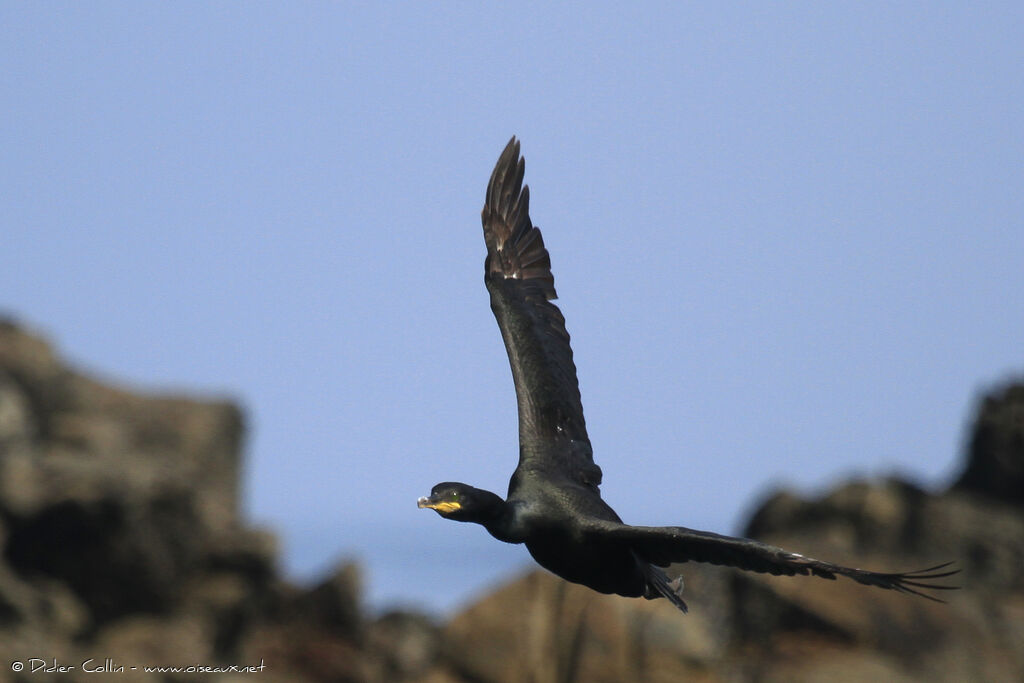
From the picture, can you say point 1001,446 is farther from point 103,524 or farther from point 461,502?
point 461,502

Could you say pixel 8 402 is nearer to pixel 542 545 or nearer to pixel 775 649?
pixel 775 649

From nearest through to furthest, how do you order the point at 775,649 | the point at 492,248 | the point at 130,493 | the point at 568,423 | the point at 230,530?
the point at 568,423, the point at 492,248, the point at 775,649, the point at 130,493, the point at 230,530

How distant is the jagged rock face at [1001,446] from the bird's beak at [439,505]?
1719cm

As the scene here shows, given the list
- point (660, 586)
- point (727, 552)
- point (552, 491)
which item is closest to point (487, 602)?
point (552, 491)

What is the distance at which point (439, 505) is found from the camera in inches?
336

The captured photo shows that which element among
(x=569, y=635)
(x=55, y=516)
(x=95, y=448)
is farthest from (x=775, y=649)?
(x=95, y=448)

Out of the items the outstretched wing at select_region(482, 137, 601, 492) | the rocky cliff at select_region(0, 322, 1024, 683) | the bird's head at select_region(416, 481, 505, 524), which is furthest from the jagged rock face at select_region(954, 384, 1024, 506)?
the bird's head at select_region(416, 481, 505, 524)

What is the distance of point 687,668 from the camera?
17.6 metres

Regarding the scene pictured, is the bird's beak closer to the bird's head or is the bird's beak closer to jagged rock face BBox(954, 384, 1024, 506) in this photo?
the bird's head

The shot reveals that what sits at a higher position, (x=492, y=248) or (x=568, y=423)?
(x=492, y=248)

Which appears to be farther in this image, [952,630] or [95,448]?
[95,448]

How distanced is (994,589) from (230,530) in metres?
12.4

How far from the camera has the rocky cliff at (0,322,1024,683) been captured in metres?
17.7

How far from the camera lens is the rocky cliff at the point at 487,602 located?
1767 centimetres
